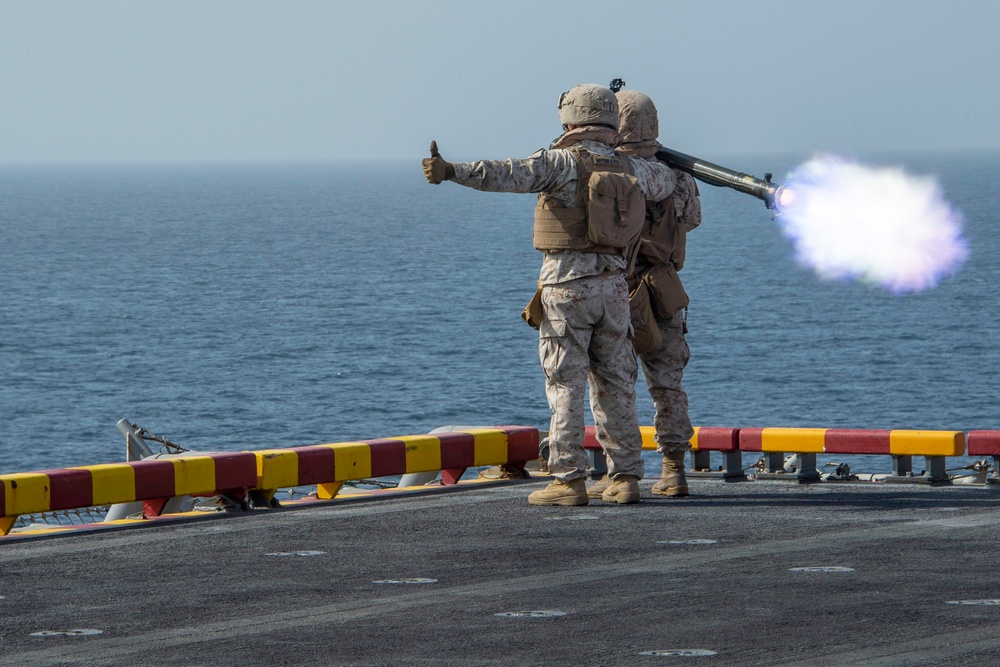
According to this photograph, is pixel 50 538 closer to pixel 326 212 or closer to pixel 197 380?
pixel 197 380

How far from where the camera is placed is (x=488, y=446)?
1120cm

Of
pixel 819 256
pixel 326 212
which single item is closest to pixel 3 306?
pixel 819 256

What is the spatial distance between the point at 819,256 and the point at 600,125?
3244 mm

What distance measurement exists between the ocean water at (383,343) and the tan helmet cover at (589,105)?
23.6 metres

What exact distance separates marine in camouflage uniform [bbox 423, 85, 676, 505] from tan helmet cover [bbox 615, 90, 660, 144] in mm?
403

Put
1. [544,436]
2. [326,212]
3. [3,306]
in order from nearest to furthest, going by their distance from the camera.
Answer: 1. [544,436]
2. [3,306]
3. [326,212]

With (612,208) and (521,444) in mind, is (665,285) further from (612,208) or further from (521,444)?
(521,444)

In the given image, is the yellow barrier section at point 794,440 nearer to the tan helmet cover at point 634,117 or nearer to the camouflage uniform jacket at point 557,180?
the camouflage uniform jacket at point 557,180

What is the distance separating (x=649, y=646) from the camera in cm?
620

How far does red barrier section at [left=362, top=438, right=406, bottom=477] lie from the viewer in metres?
10.6

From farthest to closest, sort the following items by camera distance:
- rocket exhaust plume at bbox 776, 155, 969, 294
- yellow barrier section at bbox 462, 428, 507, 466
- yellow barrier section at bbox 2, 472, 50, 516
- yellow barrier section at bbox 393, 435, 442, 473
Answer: rocket exhaust plume at bbox 776, 155, 969, 294
yellow barrier section at bbox 462, 428, 507, 466
yellow barrier section at bbox 393, 435, 442, 473
yellow barrier section at bbox 2, 472, 50, 516

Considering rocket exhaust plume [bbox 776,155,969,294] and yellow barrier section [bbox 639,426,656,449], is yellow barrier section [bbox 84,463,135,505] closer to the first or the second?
yellow barrier section [bbox 639,426,656,449]

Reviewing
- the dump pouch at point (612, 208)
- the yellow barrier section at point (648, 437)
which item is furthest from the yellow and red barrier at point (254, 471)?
the dump pouch at point (612, 208)

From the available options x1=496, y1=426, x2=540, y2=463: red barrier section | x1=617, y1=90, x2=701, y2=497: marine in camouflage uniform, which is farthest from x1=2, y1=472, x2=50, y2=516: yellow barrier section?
x1=617, y1=90, x2=701, y2=497: marine in camouflage uniform
